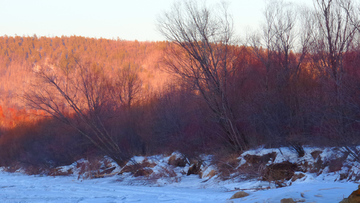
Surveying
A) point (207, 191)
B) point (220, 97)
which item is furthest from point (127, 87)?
point (207, 191)

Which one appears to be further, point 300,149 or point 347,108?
point 300,149

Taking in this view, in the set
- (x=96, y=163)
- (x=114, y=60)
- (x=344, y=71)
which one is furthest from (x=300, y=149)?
(x=114, y=60)

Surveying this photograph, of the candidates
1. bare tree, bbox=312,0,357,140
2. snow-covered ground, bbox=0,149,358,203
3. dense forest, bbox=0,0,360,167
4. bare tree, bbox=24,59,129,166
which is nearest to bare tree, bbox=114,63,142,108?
dense forest, bbox=0,0,360,167

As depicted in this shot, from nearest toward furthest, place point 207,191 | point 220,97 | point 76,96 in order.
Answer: point 207,191 < point 220,97 < point 76,96

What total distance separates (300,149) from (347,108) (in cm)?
282

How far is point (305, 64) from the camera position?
2133 cm

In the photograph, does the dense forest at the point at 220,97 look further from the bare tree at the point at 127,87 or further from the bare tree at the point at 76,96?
the bare tree at the point at 127,87

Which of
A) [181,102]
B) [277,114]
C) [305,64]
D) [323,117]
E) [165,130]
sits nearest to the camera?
[323,117]

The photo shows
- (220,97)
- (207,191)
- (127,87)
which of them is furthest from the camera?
(127,87)

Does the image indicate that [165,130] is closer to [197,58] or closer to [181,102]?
[181,102]

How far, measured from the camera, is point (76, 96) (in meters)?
22.9

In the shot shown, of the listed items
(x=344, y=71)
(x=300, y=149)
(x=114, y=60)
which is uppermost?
(x=114, y=60)

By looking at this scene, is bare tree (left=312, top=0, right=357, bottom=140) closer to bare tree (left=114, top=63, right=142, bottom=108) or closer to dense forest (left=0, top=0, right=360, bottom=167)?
dense forest (left=0, top=0, right=360, bottom=167)

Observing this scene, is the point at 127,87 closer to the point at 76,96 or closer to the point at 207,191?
the point at 76,96
